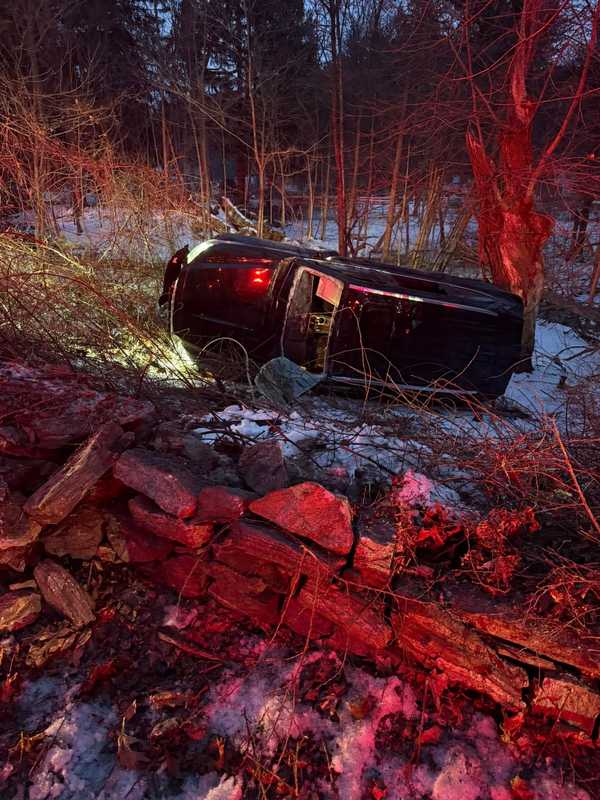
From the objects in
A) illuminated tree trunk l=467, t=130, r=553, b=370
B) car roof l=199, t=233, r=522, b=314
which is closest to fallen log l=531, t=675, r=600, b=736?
car roof l=199, t=233, r=522, b=314

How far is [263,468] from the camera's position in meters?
2.77

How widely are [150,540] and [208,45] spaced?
15642 mm

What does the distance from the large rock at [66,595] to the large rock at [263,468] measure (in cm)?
103

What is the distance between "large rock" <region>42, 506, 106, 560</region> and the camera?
8.68 ft

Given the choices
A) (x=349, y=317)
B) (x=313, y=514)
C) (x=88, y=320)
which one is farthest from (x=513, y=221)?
(x=313, y=514)

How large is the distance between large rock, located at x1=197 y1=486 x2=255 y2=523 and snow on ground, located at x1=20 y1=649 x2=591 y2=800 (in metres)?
0.72

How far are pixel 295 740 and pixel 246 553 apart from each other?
83 cm

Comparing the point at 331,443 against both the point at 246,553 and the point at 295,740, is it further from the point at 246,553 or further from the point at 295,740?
the point at 295,740

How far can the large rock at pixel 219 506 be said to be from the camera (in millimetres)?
2502

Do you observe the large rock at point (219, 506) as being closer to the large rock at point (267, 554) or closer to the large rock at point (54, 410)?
the large rock at point (267, 554)

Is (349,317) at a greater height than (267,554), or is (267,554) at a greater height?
(349,317)

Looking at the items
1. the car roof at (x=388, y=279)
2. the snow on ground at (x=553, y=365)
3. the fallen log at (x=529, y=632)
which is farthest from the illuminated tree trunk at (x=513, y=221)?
the fallen log at (x=529, y=632)

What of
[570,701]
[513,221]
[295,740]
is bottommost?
[295,740]

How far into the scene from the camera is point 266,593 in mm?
2557
